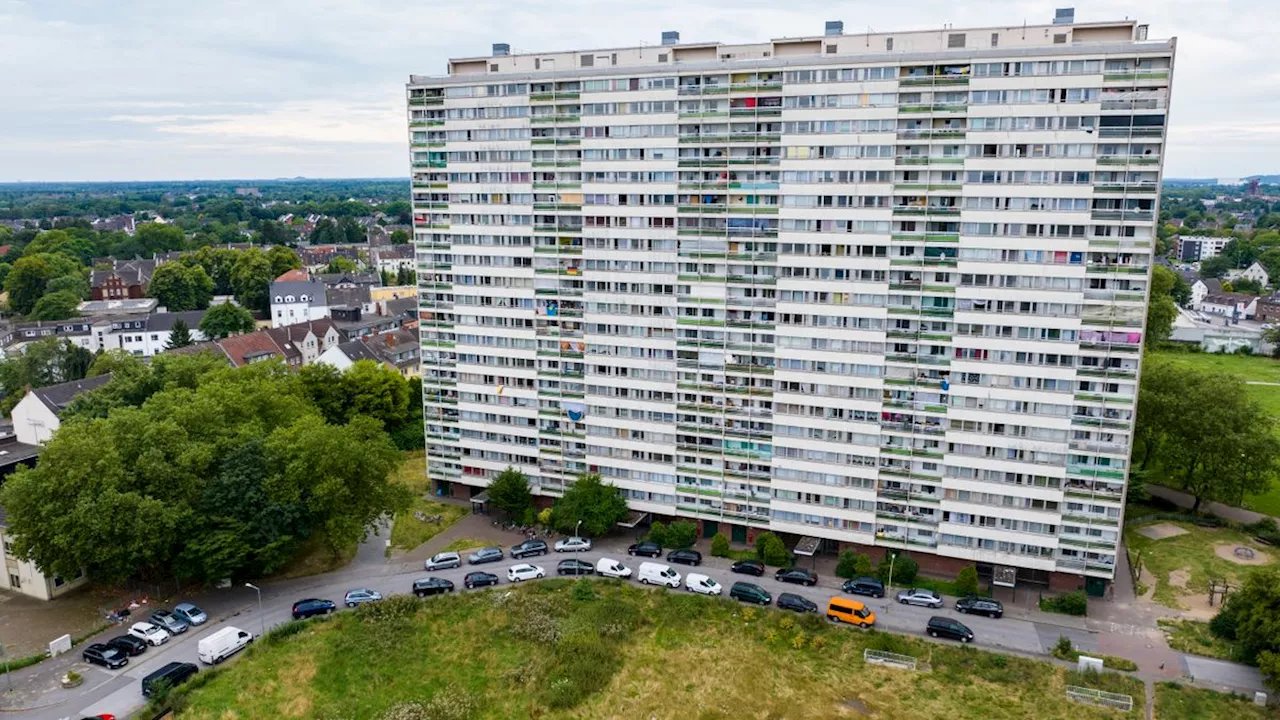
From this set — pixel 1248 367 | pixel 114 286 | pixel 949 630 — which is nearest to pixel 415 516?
pixel 949 630

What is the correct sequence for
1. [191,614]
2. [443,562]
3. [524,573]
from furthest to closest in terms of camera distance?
1. [443,562]
2. [524,573]
3. [191,614]

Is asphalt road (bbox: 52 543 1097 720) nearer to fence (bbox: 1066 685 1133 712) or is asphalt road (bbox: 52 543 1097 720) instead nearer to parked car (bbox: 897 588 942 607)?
parked car (bbox: 897 588 942 607)

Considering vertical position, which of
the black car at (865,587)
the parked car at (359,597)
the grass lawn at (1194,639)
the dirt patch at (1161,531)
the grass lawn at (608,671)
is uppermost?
the dirt patch at (1161,531)

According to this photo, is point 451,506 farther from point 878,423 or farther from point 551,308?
point 878,423

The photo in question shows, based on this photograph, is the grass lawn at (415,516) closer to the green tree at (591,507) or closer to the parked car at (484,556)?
the parked car at (484,556)

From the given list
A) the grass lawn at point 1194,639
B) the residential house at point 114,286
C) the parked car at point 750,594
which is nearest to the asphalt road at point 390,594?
the parked car at point 750,594

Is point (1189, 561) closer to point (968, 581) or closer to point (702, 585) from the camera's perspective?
point (968, 581)

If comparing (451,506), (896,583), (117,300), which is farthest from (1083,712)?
(117,300)
